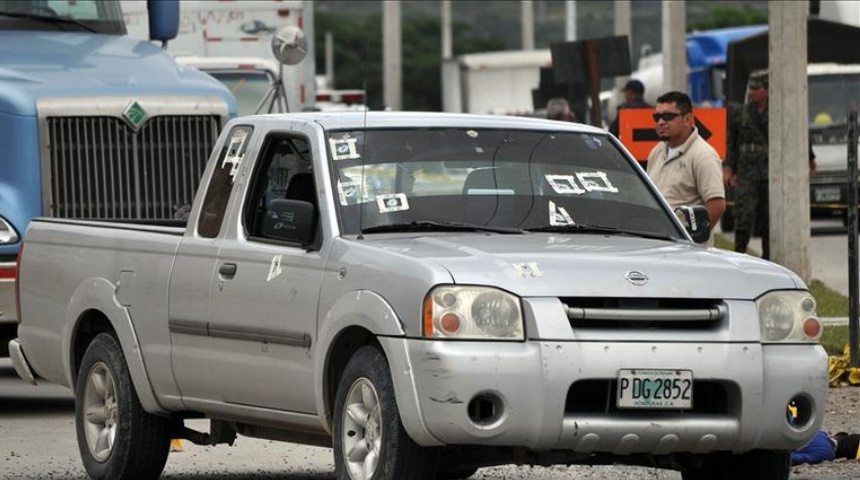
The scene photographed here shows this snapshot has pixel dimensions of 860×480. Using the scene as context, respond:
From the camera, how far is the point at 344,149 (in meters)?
9.27

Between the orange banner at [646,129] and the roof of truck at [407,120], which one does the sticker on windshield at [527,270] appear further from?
the orange banner at [646,129]

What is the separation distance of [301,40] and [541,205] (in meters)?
9.86

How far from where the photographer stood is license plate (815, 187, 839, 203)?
100 ft

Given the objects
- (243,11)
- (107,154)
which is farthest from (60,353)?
(243,11)

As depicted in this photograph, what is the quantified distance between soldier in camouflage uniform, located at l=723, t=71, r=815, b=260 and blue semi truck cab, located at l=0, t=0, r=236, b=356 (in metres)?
8.42

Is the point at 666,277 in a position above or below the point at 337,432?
above

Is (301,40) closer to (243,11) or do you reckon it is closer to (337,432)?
(243,11)

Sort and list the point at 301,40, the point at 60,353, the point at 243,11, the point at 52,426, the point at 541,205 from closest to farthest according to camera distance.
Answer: the point at 541,205
the point at 60,353
the point at 52,426
the point at 301,40
the point at 243,11

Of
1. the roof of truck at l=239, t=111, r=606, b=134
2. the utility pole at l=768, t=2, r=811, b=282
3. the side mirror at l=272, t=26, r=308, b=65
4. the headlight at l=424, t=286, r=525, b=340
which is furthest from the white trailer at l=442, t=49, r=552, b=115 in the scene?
the headlight at l=424, t=286, r=525, b=340

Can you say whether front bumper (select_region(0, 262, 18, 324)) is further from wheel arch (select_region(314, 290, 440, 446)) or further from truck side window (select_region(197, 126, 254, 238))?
wheel arch (select_region(314, 290, 440, 446))

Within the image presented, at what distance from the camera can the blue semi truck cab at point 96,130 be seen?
47.2 ft

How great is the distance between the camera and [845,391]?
13680mm

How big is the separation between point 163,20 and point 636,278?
9525mm

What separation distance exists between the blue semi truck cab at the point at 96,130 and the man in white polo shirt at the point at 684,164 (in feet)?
9.94
